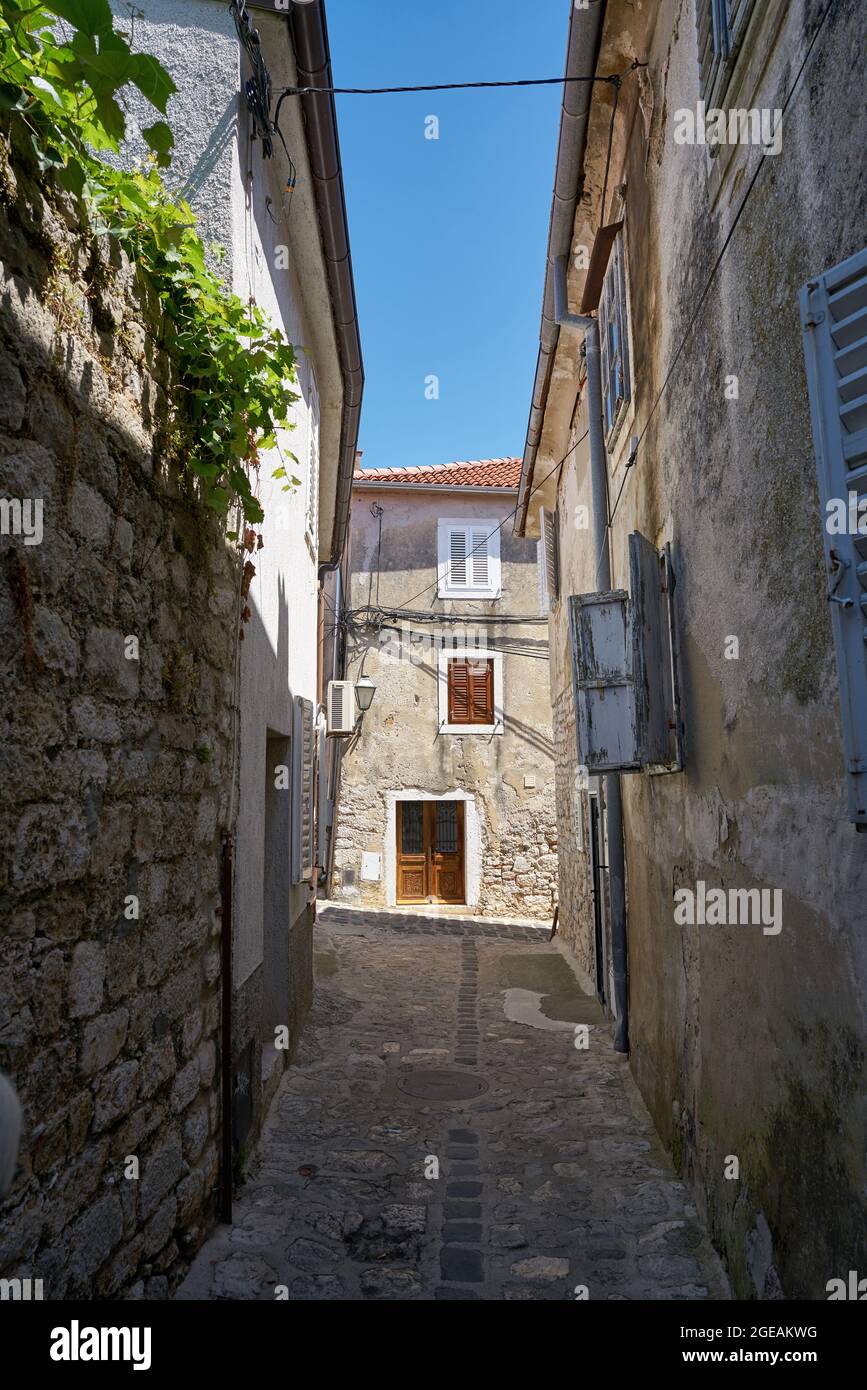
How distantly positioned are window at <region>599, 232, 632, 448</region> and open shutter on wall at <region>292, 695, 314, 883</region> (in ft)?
10.1

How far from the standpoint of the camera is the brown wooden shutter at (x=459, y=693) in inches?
664

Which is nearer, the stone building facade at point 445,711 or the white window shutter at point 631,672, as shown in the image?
the white window shutter at point 631,672

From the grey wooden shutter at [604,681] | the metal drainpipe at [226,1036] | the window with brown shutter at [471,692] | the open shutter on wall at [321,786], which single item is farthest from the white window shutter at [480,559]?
the metal drainpipe at [226,1036]

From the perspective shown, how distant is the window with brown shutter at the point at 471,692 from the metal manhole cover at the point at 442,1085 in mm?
10663

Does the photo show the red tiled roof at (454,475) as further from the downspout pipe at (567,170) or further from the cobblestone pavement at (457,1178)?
the cobblestone pavement at (457,1178)

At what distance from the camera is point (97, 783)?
2664 mm

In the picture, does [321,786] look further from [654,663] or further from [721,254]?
[721,254]

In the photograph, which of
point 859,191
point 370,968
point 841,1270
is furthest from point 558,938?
point 859,191

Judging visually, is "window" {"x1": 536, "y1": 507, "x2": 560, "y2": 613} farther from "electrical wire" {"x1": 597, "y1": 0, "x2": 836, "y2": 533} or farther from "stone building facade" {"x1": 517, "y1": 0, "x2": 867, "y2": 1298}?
"stone building facade" {"x1": 517, "y1": 0, "x2": 867, "y2": 1298}

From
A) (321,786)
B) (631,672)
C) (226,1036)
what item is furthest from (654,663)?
(321,786)

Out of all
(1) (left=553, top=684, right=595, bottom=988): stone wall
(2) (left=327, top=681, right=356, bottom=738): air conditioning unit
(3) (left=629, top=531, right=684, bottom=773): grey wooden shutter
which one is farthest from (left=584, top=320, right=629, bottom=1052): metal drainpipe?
(2) (left=327, top=681, right=356, bottom=738): air conditioning unit

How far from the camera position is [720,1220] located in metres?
3.71

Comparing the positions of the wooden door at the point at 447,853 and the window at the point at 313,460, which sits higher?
the window at the point at 313,460

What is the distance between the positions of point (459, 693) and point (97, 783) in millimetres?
14409
